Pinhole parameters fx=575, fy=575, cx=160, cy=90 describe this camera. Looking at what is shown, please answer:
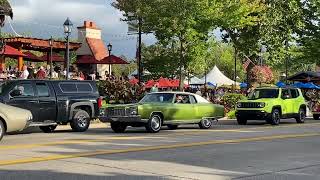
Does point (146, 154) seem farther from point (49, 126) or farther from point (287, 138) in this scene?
point (49, 126)

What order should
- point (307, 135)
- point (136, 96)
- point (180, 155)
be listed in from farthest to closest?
point (136, 96) < point (307, 135) < point (180, 155)

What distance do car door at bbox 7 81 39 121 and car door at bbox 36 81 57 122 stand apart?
0.18 metres

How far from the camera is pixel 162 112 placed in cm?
2016

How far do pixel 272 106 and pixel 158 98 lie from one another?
682 cm

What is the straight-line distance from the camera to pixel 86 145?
15.0 m

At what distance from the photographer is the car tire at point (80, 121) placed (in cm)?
2052

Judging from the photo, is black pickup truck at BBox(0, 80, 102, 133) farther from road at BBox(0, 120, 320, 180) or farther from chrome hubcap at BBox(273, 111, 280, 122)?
chrome hubcap at BBox(273, 111, 280, 122)

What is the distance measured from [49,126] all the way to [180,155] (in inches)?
355

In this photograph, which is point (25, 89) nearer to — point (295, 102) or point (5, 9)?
point (5, 9)

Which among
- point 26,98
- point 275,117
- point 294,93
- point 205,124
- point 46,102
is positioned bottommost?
point 205,124

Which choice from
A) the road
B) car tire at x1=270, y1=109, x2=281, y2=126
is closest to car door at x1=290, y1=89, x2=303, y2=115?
car tire at x1=270, y1=109, x2=281, y2=126

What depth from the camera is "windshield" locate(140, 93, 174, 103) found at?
20.8m

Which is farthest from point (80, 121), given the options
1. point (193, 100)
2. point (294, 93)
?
point (294, 93)

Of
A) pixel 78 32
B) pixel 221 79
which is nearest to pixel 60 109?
pixel 78 32
